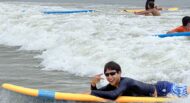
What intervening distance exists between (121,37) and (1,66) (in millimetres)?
3463

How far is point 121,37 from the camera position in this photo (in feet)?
44.0

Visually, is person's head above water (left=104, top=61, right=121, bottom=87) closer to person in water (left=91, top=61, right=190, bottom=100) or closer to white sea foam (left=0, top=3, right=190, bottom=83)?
person in water (left=91, top=61, right=190, bottom=100)

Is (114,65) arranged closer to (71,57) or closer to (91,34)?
(71,57)

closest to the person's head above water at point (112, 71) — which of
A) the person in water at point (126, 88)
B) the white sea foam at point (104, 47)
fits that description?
the person in water at point (126, 88)

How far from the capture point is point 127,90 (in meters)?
6.57

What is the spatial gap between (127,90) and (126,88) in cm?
6

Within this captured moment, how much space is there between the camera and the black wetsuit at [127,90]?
645 cm

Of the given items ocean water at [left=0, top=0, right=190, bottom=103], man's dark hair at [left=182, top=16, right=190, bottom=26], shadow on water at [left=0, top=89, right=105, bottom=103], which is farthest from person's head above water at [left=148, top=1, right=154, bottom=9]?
shadow on water at [left=0, top=89, right=105, bottom=103]

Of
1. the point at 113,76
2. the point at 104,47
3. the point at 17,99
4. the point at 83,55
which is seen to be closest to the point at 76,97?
the point at 113,76

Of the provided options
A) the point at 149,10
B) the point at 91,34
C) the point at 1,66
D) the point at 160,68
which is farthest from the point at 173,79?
the point at 149,10

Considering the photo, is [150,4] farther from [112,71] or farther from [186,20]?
[112,71]

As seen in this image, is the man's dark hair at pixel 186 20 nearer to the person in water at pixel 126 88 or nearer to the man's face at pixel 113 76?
the person in water at pixel 126 88

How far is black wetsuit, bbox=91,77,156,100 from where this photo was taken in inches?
254

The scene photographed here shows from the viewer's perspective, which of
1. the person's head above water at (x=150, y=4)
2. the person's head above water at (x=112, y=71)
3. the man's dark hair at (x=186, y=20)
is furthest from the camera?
the person's head above water at (x=150, y=4)
